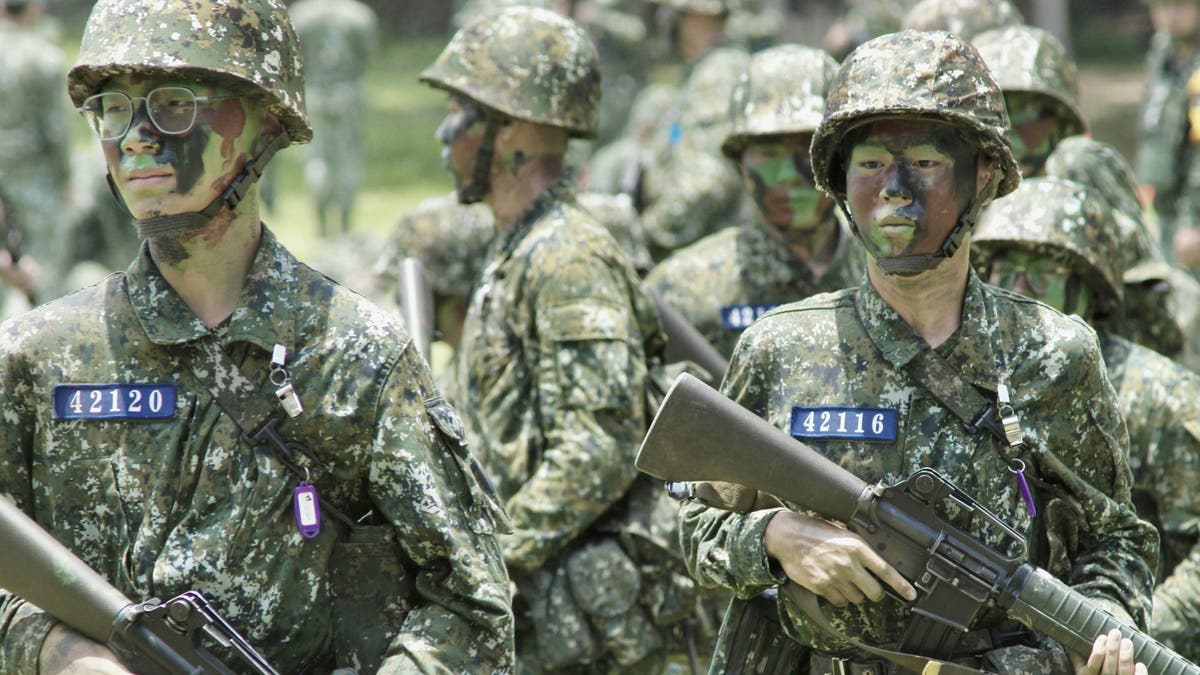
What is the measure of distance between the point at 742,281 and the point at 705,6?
6967mm

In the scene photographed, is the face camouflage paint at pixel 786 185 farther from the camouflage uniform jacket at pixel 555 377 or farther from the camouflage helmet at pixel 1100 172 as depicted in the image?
the camouflage helmet at pixel 1100 172

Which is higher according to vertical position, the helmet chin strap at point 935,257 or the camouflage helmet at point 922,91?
the camouflage helmet at point 922,91

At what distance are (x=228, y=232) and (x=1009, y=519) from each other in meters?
1.98

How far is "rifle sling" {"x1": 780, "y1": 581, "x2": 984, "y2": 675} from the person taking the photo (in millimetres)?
3979

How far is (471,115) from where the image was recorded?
21.1 ft

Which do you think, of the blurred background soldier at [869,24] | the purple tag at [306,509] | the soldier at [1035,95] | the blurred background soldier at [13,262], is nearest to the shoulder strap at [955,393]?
the purple tag at [306,509]

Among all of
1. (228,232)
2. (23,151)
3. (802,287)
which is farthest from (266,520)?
(23,151)

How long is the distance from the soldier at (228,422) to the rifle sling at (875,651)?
73 centimetres

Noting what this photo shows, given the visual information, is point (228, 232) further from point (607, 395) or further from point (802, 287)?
point (802, 287)

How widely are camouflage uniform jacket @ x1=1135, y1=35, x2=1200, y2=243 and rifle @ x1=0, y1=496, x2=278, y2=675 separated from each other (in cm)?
935

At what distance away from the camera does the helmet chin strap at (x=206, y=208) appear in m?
3.82

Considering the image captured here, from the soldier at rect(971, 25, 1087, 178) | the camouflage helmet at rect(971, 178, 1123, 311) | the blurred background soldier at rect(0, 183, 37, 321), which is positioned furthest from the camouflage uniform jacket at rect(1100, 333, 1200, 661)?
the blurred background soldier at rect(0, 183, 37, 321)

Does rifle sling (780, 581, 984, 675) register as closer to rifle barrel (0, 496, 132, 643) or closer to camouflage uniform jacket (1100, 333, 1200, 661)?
rifle barrel (0, 496, 132, 643)

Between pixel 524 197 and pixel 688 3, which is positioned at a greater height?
pixel 688 3
